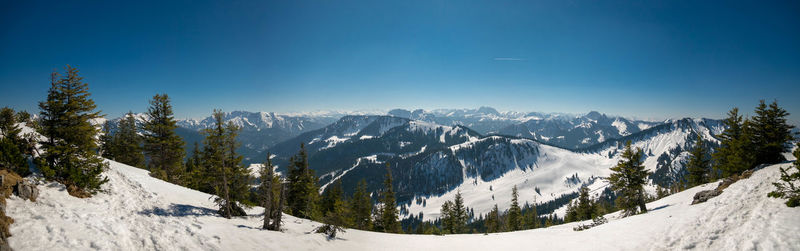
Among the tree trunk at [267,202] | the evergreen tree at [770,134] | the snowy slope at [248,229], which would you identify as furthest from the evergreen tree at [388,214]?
the evergreen tree at [770,134]

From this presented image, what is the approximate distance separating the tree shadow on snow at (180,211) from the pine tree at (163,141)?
1711cm

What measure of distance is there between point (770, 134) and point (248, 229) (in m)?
50.3

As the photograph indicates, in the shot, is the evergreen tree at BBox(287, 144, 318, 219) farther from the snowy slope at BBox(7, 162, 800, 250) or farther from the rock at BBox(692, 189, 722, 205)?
the rock at BBox(692, 189, 722, 205)

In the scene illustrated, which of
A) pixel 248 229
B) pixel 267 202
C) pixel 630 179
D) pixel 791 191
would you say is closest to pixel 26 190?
pixel 248 229

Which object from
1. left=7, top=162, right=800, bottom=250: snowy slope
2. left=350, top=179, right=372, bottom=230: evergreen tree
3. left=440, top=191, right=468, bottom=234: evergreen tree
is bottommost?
left=440, top=191, right=468, bottom=234: evergreen tree

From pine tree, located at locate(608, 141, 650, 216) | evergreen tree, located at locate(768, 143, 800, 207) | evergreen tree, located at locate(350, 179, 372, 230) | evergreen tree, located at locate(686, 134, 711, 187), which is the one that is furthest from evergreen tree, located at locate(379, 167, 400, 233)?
evergreen tree, located at locate(686, 134, 711, 187)

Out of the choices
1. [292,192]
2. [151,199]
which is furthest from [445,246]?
[292,192]

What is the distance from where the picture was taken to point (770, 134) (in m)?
27.8

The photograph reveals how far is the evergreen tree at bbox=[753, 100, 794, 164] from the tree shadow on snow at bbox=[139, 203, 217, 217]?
52557 millimetres

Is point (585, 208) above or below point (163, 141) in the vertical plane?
below

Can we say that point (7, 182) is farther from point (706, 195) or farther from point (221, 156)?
point (706, 195)

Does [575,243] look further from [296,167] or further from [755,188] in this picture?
[296,167]

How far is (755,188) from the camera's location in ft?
58.2

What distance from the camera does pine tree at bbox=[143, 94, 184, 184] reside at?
31.7m
